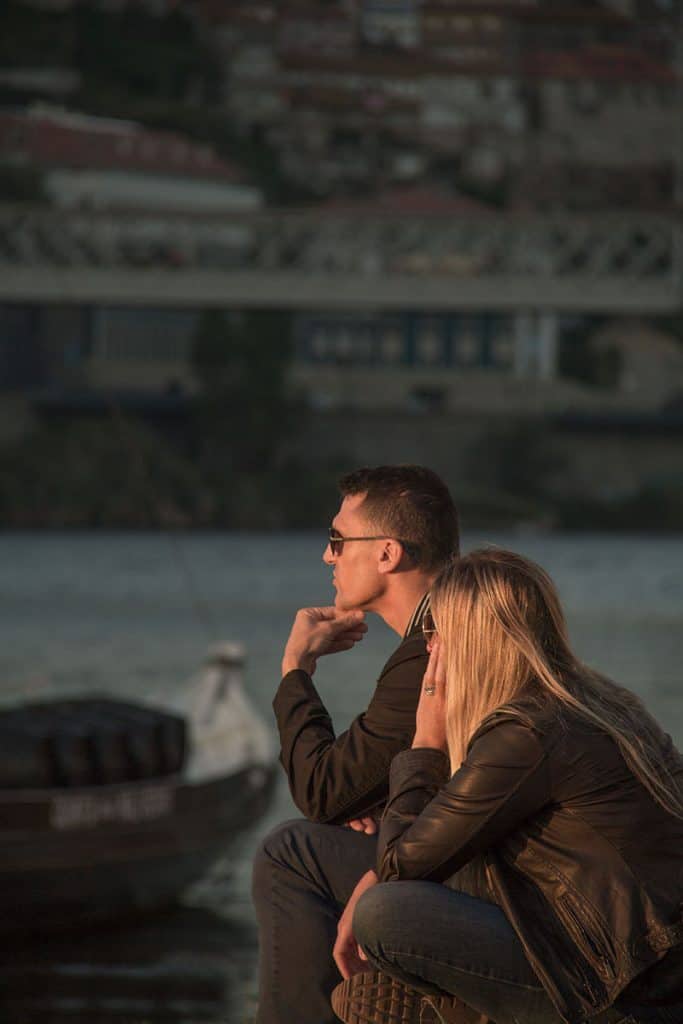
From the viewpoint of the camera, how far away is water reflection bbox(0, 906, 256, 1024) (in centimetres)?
726

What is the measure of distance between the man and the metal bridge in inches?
1966

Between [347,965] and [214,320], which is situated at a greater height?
[347,965]

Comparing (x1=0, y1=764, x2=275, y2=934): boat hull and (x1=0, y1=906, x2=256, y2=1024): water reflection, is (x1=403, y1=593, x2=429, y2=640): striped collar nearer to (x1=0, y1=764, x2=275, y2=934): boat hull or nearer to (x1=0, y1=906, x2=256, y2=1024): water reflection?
(x1=0, y1=906, x2=256, y2=1024): water reflection

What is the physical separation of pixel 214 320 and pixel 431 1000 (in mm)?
55715

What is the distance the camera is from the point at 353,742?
2625 millimetres

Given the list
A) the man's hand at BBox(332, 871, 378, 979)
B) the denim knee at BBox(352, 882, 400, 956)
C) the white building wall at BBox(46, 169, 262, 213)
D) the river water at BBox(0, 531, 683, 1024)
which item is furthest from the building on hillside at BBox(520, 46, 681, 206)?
the denim knee at BBox(352, 882, 400, 956)

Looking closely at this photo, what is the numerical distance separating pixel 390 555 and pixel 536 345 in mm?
58384

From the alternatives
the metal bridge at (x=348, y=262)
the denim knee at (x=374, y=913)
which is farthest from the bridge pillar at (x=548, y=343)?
the denim knee at (x=374, y=913)

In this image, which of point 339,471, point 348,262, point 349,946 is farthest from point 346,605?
point 348,262

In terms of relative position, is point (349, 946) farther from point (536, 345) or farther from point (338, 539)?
point (536, 345)

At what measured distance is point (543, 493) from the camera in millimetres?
53688

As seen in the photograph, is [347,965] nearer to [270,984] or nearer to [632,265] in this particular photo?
[270,984]

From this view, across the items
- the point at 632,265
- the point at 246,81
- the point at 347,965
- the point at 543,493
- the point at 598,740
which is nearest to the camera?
the point at 598,740

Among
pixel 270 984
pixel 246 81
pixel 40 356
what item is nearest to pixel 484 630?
pixel 270 984
